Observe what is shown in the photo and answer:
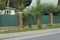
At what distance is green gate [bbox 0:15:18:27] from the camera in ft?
95.6

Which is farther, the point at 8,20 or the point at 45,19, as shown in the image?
the point at 45,19

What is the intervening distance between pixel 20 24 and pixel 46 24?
Answer: 779 cm

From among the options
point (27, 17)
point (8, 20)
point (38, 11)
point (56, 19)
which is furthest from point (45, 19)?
point (8, 20)

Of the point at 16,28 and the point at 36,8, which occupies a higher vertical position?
the point at 36,8

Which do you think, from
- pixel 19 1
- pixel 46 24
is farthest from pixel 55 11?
pixel 19 1

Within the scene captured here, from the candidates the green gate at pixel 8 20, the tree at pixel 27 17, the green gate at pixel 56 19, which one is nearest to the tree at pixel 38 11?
the tree at pixel 27 17

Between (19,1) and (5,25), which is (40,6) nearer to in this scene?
(5,25)

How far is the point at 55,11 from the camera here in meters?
43.8

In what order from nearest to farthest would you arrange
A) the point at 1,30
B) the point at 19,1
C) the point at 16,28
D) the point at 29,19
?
the point at 1,30 → the point at 16,28 → the point at 29,19 → the point at 19,1

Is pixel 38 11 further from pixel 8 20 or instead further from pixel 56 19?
pixel 56 19

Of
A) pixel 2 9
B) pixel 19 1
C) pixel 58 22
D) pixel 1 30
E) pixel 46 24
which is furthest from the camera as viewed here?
pixel 19 1

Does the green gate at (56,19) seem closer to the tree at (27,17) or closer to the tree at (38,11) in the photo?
the tree at (38,11)

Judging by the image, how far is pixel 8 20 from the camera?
97.9ft

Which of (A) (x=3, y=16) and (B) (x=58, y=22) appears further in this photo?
(B) (x=58, y=22)
